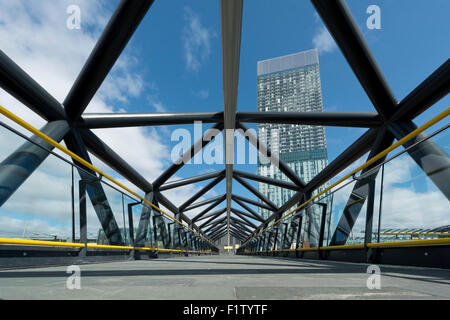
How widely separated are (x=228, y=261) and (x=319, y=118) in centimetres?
570

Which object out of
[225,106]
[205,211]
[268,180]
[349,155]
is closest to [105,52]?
[225,106]

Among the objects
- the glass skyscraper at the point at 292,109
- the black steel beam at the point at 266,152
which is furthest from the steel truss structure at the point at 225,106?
the glass skyscraper at the point at 292,109

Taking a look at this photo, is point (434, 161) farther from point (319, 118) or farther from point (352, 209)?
point (319, 118)

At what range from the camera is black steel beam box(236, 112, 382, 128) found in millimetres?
8039

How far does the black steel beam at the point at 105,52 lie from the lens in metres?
5.81

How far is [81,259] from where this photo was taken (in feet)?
15.7

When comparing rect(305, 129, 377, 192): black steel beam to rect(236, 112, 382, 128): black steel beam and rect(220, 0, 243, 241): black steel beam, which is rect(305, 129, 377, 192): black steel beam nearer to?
Result: rect(236, 112, 382, 128): black steel beam

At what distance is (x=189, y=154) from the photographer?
518 inches

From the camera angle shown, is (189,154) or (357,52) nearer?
(357,52)

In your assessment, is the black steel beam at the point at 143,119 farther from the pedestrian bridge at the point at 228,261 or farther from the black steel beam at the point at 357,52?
the black steel beam at the point at 357,52

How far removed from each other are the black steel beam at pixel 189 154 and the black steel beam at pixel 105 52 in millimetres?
5723
